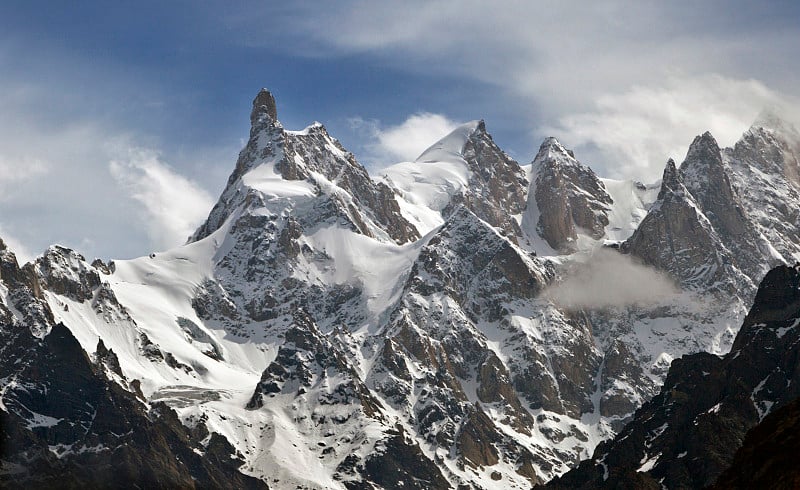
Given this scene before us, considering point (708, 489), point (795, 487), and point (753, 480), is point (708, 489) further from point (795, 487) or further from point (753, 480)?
point (795, 487)

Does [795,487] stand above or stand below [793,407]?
below

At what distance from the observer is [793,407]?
469 ft

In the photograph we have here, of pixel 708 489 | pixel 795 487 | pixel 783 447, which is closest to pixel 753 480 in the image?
pixel 783 447

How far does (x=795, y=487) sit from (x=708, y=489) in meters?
36.8

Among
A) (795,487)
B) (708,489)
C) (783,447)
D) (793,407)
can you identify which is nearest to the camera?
(795,487)

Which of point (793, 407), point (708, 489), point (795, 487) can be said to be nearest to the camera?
point (795, 487)

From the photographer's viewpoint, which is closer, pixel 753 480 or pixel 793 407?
pixel 753 480

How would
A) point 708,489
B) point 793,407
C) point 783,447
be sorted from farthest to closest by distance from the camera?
point 708,489, point 793,407, point 783,447

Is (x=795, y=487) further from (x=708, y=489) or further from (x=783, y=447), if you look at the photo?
(x=708, y=489)

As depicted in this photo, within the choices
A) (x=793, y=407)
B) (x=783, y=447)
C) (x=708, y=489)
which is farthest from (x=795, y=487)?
(x=708, y=489)

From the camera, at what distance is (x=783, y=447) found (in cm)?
13212

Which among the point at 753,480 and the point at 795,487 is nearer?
the point at 795,487

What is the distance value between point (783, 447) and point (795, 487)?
1183 cm

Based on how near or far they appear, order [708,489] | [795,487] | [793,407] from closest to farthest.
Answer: [795,487]
[793,407]
[708,489]
